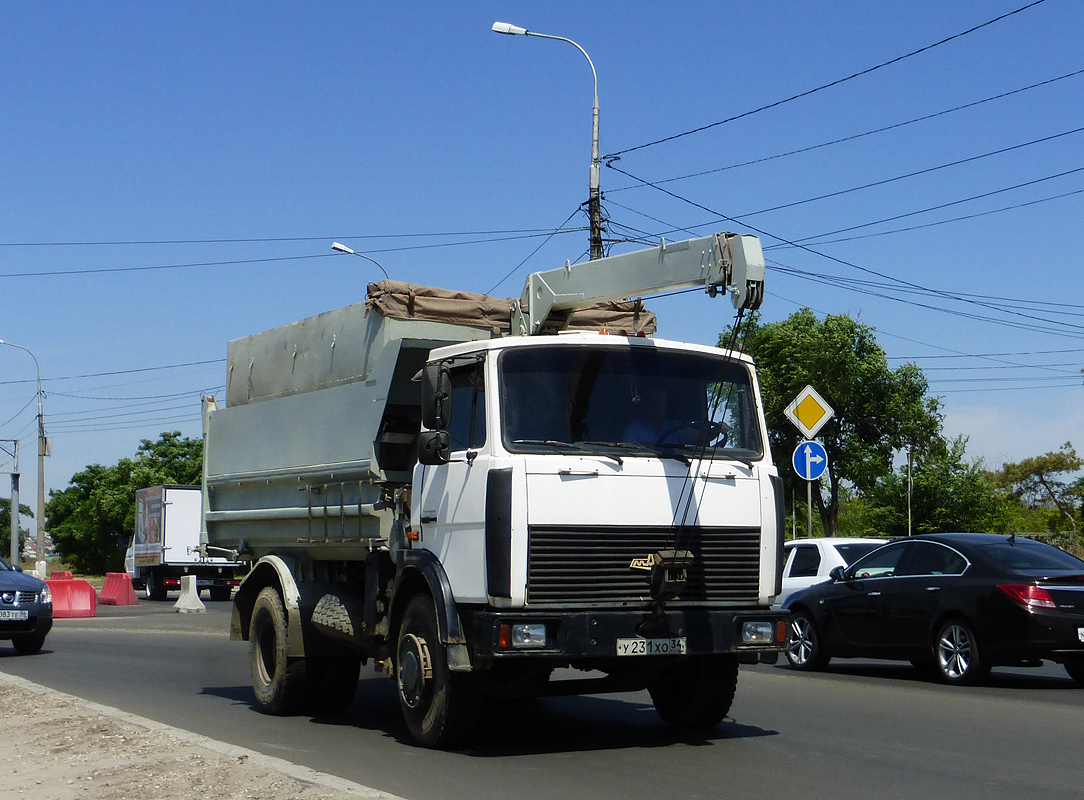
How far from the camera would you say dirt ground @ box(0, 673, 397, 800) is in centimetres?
666

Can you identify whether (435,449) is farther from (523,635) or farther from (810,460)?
(810,460)

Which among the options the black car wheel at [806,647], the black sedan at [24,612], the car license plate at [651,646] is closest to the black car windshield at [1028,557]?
the black car wheel at [806,647]

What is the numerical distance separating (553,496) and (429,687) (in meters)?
1.58

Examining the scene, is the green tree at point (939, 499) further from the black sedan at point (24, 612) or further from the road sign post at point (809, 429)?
the black sedan at point (24, 612)

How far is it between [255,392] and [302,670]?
279 cm

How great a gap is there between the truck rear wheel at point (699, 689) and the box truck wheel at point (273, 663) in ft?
9.68

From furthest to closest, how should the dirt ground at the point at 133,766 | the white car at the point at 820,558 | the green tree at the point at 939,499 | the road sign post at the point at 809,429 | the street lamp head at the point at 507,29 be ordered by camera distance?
1. the green tree at the point at 939,499
2. the street lamp head at the point at 507,29
3. the road sign post at the point at 809,429
4. the white car at the point at 820,558
5. the dirt ground at the point at 133,766

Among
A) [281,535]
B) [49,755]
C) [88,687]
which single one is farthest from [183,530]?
[49,755]

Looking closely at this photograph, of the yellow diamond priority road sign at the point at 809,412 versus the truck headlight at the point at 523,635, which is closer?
the truck headlight at the point at 523,635

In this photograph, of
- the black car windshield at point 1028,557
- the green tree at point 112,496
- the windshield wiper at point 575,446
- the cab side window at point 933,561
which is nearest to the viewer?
the windshield wiper at point 575,446

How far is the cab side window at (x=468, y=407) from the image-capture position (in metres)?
8.18

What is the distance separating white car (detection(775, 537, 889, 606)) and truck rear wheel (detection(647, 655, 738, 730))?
6.97 meters

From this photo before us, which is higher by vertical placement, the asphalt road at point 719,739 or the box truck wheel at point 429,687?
the box truck wheel at point 429,687

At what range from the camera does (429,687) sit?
8273 mm
